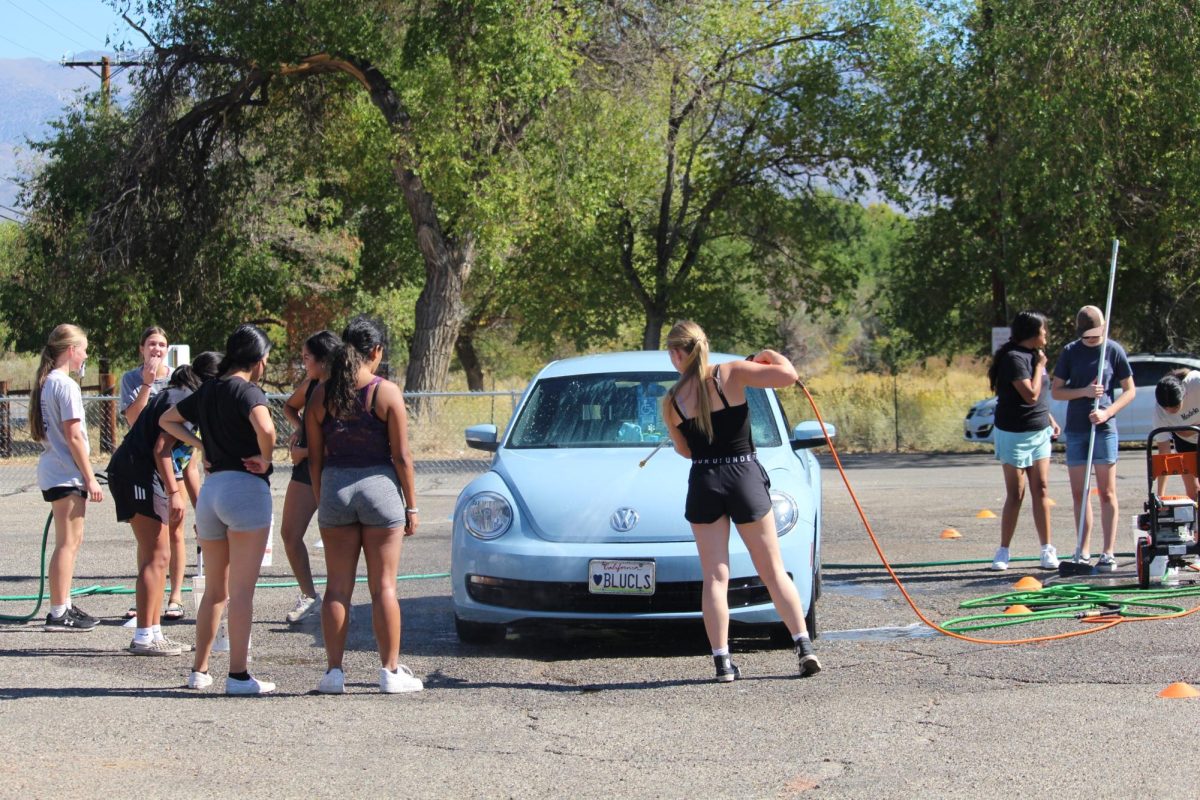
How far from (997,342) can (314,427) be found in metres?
18.3

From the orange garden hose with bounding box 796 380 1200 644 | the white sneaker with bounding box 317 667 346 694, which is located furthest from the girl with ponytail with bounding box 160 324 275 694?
the orange garden hose with bounding box 796 380 1200 644

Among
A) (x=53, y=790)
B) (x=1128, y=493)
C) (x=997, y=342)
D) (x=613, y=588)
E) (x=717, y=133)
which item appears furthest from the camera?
(x=717, y=133)

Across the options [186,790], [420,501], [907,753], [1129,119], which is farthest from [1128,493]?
[186,790]

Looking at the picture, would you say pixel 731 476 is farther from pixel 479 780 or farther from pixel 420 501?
pixel 420 501

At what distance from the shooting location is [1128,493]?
16.3m

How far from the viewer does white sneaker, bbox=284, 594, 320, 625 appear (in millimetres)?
8617

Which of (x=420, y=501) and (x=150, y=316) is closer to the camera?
(x=420, y=501)

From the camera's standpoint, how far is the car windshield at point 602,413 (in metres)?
8.41

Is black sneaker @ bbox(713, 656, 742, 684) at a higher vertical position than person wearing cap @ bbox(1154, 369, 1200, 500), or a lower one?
lower

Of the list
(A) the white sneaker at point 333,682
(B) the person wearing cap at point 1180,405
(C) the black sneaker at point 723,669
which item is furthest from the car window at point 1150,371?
(A) the white sneaker at point 333,682

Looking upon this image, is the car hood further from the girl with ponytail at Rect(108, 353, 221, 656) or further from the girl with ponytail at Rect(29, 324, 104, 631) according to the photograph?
the girl with ponytail at Rect(29, 324, 104, 631)

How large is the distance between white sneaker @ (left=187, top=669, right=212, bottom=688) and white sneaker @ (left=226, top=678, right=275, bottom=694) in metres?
0.19

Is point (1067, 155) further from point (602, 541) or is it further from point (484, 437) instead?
point (602, 541)

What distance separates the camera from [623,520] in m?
7.34
